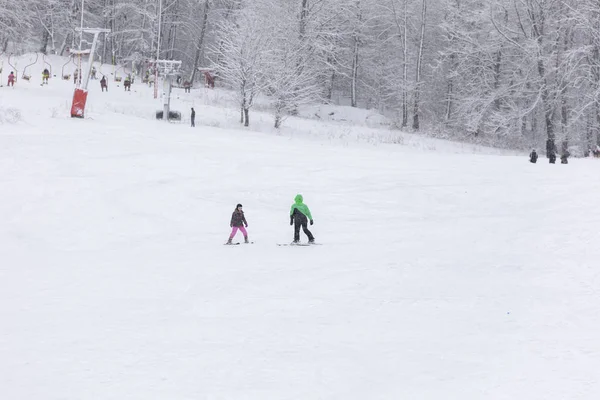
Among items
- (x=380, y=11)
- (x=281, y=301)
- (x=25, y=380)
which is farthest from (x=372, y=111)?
(x=25, y=380)

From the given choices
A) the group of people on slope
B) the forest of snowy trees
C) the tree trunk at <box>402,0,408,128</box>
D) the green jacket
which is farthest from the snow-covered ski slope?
the tree trunk at <box>402,0,408,128</box>

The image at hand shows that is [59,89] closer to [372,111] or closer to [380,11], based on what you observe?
[372,111]

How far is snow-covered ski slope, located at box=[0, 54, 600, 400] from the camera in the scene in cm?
712

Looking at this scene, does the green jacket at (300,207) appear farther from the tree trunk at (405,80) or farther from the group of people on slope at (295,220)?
the tree trunk at (405,80)

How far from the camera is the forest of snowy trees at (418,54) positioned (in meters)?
35.6

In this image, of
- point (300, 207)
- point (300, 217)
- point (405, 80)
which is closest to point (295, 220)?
point (300, 217)

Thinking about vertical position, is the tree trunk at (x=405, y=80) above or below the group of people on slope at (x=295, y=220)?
above

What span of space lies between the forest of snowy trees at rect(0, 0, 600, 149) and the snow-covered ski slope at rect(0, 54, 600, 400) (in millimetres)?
11385

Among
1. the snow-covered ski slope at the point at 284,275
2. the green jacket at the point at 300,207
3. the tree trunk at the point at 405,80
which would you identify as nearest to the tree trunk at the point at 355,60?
the tree trunk at the point at 405,80

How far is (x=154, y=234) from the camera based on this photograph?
15.6m

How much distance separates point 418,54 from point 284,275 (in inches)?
1446

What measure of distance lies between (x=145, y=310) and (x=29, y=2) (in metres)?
48.3

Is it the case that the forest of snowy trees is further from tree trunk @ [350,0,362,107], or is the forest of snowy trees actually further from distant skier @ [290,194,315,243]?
distant skier @ [290,194,315,243]

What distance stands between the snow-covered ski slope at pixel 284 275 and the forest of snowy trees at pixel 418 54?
11.4 m
